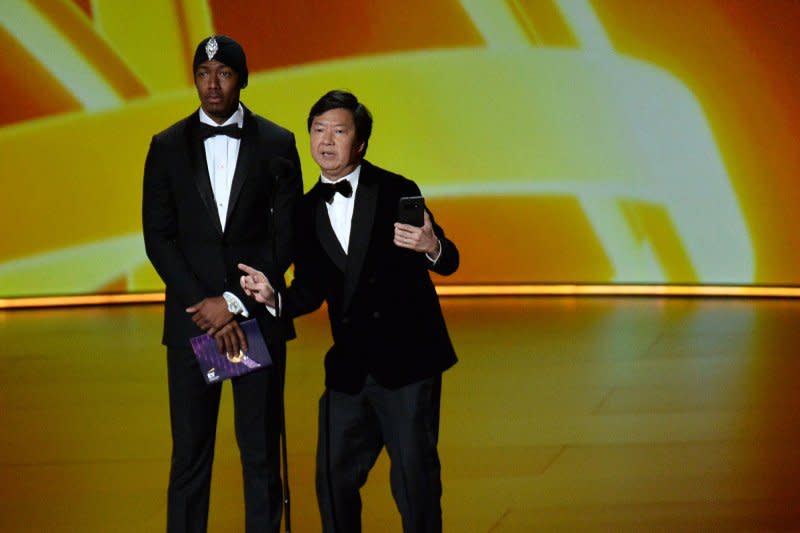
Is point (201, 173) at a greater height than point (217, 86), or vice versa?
point (217, 86)

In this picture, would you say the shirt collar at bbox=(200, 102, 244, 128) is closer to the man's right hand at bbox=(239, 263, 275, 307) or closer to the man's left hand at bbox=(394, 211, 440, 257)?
the man's right hand at bbox=(239, 263, 275, 307)

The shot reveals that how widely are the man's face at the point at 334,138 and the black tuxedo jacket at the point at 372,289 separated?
4.2 inches

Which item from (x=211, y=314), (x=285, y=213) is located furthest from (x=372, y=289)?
(x=211, y=314)

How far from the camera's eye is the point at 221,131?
317 centimetres

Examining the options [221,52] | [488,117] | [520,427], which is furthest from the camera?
[488,117]

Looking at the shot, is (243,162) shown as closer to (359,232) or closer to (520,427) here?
(359,232)

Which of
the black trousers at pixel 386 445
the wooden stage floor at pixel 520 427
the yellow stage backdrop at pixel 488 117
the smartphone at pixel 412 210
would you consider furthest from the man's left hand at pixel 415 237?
the yellow stage backdrop at pixel 488 117

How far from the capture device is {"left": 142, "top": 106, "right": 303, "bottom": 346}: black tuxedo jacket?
125 inches

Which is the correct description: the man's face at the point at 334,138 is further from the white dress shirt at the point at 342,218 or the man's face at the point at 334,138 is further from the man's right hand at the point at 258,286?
the man's right hand at the point at 258,286

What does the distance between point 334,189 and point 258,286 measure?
30cm

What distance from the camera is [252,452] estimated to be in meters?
3.24

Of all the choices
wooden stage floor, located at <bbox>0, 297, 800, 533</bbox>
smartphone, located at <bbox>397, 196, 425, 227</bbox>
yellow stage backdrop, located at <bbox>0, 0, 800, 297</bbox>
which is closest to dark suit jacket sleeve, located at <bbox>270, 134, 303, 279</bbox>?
smartphone, located at <bbox>397, 196, 425, 227</bbox>

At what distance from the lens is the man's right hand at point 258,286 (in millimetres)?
2971

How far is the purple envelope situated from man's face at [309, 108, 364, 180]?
52 centimetres
